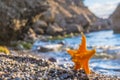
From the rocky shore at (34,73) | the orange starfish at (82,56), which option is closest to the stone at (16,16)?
the rocky shore at (34,73)

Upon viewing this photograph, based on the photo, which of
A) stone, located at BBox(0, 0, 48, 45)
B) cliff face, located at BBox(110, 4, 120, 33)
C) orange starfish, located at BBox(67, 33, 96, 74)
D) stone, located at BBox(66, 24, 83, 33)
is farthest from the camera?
stone, located at BBox(66, 24, 83, 33)

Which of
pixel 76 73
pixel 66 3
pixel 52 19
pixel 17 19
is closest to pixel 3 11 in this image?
pixel 17 19

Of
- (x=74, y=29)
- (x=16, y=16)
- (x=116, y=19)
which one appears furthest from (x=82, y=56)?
(x=74, y=29)

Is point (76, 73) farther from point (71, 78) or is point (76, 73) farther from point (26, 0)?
point (26, 0)

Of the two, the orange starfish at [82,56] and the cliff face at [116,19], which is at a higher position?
the cliff face at [116,19]

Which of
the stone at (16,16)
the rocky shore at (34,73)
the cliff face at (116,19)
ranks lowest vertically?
the rocky shore at (34,73)

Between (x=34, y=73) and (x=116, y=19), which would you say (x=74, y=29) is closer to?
(x=116, y=19)

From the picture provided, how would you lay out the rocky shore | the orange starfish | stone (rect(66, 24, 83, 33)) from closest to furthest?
the rocky shore
the orange starfish
stone (rect(66, 24, 83, 33))

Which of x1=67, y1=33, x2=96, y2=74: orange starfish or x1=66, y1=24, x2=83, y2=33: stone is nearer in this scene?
x1=67, y1=33, x2=96, y2=74: orange starfish

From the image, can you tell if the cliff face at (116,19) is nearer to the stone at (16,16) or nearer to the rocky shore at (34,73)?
the stone at (16,16)

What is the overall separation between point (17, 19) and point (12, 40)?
6.19 feet

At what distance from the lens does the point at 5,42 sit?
30.2 metres

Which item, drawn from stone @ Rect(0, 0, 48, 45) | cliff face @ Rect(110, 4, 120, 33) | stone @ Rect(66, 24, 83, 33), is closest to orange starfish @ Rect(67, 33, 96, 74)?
stone @ Rect(0, 0, 48, 45)

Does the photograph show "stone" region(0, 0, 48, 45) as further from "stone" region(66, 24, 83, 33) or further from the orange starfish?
"stone" region(66, 24, 83, 33)
